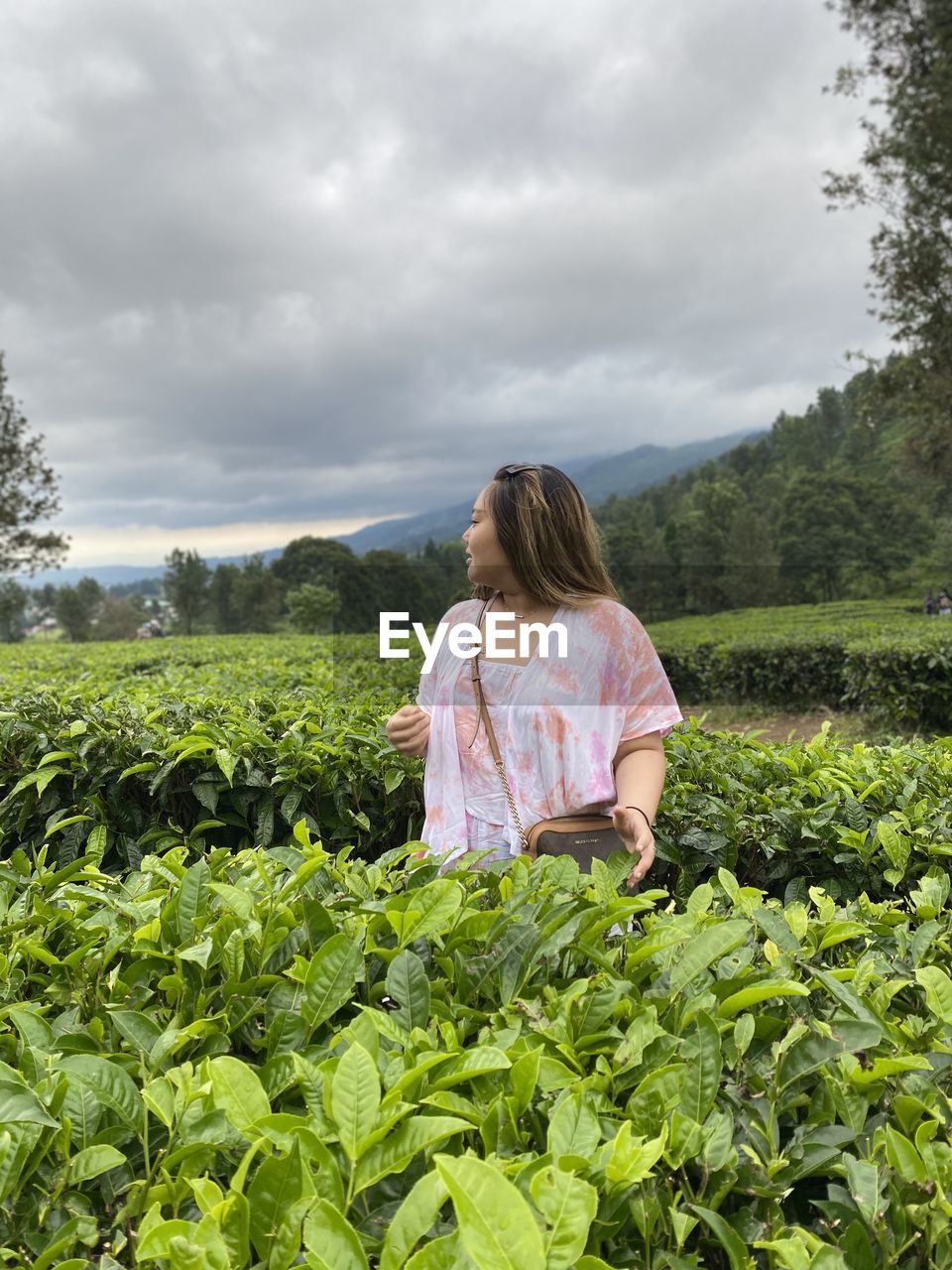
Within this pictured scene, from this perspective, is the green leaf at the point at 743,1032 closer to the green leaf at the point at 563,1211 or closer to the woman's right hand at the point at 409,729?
the green leaf at the point at 563,1211

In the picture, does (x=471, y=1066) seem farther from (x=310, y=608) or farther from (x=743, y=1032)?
(x=310, y=608)

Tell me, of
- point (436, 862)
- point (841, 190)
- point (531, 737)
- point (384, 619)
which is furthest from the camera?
point (841, 190)

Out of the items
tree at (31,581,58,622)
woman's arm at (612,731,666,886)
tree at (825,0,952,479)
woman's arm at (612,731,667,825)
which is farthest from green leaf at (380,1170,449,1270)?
tree at (31,581,58,622)

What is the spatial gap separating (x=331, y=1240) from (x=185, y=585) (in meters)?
61.3

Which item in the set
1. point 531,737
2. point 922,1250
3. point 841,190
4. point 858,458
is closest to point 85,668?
point 531,737

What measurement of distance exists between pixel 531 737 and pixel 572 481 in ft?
2.31

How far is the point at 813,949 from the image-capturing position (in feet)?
4.42

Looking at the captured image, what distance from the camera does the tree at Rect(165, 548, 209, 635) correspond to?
58.0m

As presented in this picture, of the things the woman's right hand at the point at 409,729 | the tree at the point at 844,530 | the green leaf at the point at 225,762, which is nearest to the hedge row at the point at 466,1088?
the woman's right hand at the point at 409,729

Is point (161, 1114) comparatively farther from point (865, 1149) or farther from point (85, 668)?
point (85, 668)

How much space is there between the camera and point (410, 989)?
112 centimetres

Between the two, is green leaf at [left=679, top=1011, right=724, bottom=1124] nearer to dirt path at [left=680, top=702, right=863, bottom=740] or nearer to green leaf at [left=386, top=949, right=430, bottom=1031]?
green leaf at [left=386, top=949, right=430, bottom=1031]

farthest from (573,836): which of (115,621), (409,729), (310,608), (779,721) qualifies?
(115,621)

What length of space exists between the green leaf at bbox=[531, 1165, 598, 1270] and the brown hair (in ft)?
4.91
